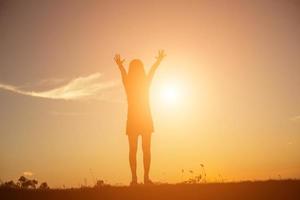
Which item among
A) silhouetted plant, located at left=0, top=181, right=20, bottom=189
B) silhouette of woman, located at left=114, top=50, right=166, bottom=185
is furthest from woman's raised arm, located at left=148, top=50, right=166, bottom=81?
silhouetted plant, located at left=0, top=181, right=20, bottom=189

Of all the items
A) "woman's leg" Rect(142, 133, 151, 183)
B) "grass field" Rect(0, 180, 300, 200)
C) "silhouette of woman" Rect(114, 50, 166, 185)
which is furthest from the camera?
"silhouette of woman" Rect(114, 50, 166, 185)

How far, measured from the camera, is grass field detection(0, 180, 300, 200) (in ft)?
41.1

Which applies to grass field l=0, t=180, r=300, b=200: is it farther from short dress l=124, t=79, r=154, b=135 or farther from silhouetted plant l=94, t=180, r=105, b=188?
short dress l=124, t=79, r=154, b=135


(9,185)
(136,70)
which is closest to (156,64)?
(136,70)

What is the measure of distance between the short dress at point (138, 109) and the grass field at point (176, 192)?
9.63 feet

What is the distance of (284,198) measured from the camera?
12.7m

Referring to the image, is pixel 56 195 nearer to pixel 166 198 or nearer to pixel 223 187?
pixel 166 198

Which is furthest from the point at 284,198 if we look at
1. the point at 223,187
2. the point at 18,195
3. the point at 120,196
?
the point at 18,195

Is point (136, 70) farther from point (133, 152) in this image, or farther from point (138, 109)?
point (133, 152)

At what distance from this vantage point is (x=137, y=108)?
1580cm

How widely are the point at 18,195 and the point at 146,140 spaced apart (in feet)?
15.3

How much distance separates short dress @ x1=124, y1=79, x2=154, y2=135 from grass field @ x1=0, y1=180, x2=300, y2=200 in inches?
116

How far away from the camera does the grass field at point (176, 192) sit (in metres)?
12.5

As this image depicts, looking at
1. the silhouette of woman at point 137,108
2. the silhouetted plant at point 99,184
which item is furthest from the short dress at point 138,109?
the silhouetted plant at point 99,184
